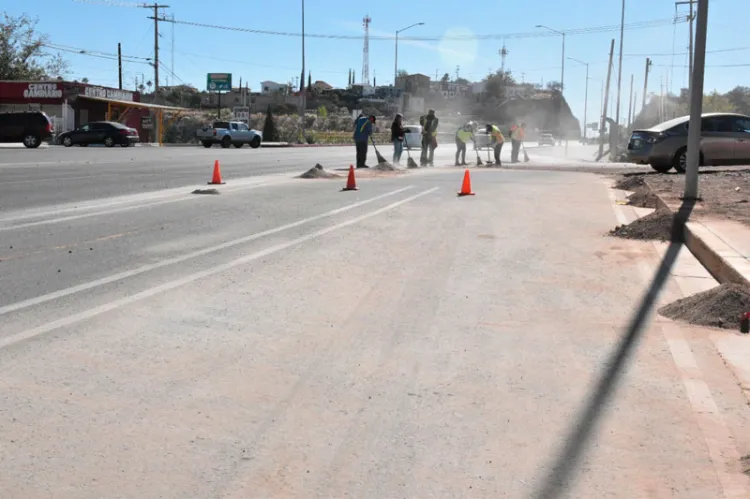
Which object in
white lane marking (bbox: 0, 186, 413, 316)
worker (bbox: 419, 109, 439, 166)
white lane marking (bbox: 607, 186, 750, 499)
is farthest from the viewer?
worker (bbox: 419, 109, 439, 166)

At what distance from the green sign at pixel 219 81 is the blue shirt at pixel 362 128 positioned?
87.8 meters

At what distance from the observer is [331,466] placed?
3.82 meters

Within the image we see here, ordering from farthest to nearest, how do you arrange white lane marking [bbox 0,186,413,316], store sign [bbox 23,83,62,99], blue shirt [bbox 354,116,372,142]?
store sign [bbox 23,83,62,99], blue shirt [bbox 354,116,372,142], white lane marking [bbox 0,186,413,316]

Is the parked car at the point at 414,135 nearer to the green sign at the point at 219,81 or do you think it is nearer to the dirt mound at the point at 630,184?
the dirt mound at the point at 630,184

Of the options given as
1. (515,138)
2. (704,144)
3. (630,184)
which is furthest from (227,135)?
(630,184)

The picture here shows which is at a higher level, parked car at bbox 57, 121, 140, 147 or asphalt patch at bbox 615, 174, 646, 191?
parked car at bbox 57, 121, 140, 147

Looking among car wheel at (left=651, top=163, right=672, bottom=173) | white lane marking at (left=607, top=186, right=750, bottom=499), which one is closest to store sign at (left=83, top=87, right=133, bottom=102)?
car wheel at (left=651, top=163, right=672, bottom=173)

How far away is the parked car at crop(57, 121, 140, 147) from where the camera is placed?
48188 mm

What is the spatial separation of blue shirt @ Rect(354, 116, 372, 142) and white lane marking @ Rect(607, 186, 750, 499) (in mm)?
19344

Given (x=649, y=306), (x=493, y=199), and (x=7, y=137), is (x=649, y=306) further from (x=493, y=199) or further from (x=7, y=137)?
(x=7, y=137)

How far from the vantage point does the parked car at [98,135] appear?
48188 mm

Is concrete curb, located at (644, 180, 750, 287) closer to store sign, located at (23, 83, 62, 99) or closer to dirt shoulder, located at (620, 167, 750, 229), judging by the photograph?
dirt shoulder, located at (620, 167, 750, 229)

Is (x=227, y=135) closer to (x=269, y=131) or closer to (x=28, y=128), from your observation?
(x=28, y=128)

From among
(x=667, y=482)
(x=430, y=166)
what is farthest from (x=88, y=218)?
(x=430, y=166)
